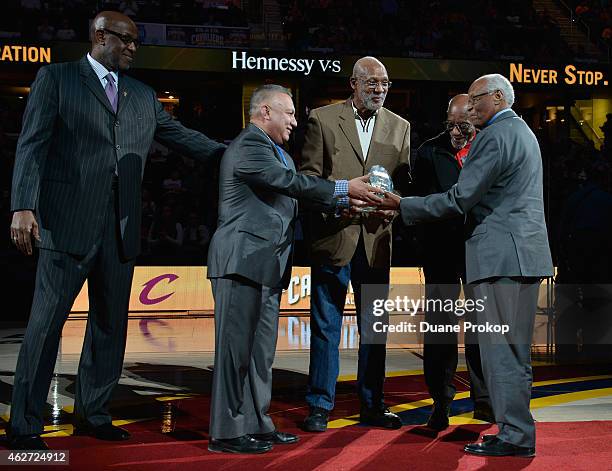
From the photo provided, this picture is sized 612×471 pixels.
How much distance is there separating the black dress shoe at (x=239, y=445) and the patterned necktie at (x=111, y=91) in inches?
67.3

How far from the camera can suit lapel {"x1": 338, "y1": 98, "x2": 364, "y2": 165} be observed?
4.60 m

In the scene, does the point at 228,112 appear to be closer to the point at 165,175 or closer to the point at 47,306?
the point at 165,175

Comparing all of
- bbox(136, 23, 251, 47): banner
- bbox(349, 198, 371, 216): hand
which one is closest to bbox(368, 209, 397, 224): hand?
bbox(349, 198, 371, 216): hand

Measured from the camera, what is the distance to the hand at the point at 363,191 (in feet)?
13.6

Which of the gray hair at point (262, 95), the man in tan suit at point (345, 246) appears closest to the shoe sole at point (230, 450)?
the man in tan suit at point (345, 246)

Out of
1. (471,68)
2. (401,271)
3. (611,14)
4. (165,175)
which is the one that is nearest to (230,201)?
(401,271)

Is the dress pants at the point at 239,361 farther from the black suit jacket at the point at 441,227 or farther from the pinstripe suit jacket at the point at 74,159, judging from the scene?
the black suit jacket at the point at 441,227

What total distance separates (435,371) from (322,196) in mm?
1259

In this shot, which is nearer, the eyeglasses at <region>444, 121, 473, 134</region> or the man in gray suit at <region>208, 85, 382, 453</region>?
the man in gray suit at <region>208, 85, 382, 453</region>

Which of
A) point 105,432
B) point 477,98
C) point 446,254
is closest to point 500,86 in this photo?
point 477,98

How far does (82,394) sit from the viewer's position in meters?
4.27

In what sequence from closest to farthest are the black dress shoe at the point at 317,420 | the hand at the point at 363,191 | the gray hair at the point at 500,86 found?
the gray hair at the point at 500,86 → the hand at the point at 363,191 → the black dress shoe at the point at 317,420

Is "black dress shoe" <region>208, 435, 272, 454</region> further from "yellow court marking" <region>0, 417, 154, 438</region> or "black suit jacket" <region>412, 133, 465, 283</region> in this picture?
"black suit jacket" <region>412, 133, 465, 283</region>

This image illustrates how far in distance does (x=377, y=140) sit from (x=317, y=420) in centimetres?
154
